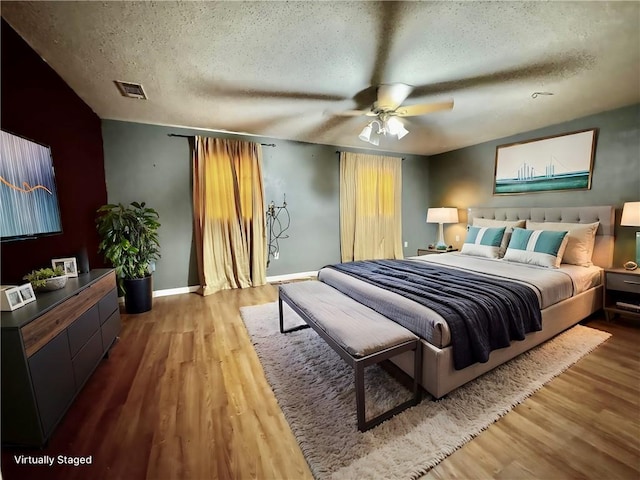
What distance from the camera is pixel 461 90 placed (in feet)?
→ 8.70

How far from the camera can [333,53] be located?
2006 millimetres

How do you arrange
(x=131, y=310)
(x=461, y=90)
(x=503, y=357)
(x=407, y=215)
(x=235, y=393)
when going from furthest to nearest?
1. (x=407, y=215)
2. (x=131, y=310)
3. (x=461, y=90)
4. (x=503, y=357)
5. (x=235, y=393)

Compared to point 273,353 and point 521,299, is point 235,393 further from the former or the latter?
point 521,299

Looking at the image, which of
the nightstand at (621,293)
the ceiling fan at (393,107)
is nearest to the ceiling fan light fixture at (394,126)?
the ceiling fan at (393,107)

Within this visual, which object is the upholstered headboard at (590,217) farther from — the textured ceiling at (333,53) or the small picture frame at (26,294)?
the small picture frame at (26,294)

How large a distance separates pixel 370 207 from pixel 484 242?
85.6 inches

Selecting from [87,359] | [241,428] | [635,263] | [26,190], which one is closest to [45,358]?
[87,359]

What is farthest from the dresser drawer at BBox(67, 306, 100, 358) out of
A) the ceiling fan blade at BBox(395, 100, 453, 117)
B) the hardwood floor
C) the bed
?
the ceiling fan blade at BBox(395, 100, 453, 117)

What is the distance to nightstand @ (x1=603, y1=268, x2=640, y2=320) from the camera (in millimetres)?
2699

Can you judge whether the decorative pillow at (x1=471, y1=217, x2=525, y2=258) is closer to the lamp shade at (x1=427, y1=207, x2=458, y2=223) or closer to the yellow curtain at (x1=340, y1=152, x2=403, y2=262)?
the lamp shade at (x1=427, y1=207, x2=458, y2=223)

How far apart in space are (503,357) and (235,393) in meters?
2.01

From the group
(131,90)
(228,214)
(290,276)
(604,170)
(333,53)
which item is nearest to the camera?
(333,53)

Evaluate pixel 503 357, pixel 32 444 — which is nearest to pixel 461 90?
pixel 503 357

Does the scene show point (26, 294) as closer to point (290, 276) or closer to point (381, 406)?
point (381, 406)
